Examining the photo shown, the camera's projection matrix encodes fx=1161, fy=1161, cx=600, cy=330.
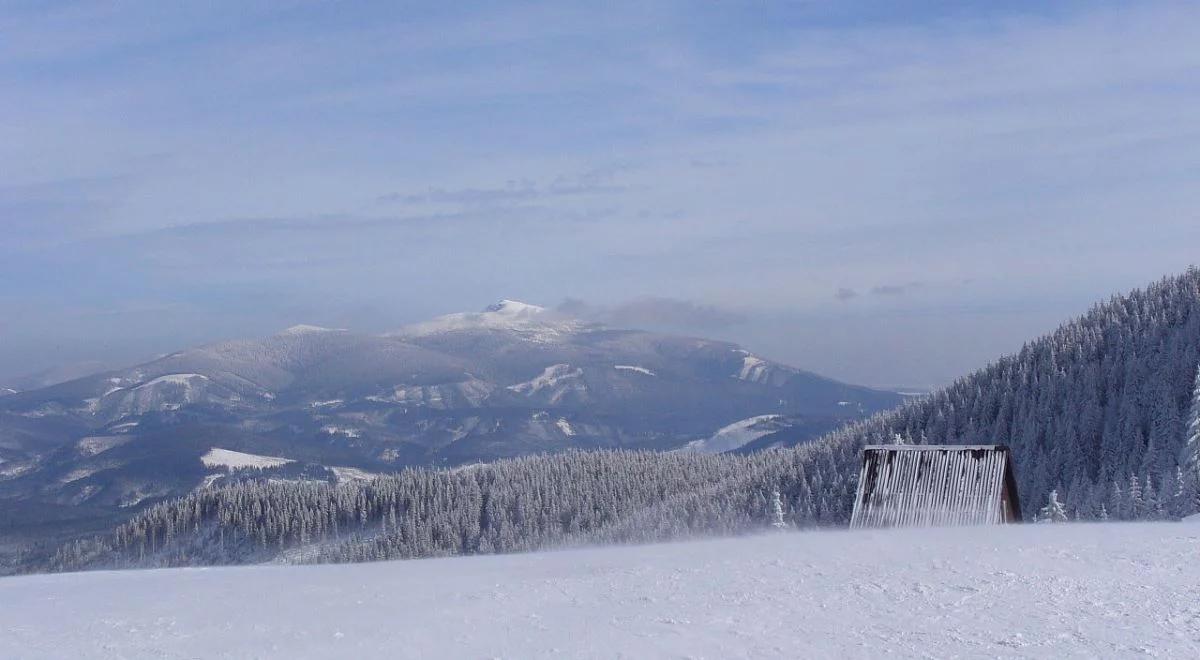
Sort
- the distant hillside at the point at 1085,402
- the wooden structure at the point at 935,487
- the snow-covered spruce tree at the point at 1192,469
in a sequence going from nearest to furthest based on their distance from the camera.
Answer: the snow-covered spruce tree at the point at 1192,469 < the wooden structure at the point at 935,487 < the distant hillside at the point at 1085,402

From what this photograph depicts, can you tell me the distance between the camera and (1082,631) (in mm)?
22328

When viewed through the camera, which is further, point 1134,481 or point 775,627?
point 1134,481

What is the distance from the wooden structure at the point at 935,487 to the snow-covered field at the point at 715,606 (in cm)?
914

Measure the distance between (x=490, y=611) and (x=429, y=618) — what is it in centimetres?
142

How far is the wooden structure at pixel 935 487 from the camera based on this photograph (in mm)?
46062

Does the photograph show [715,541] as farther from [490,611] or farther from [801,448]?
[801,448]

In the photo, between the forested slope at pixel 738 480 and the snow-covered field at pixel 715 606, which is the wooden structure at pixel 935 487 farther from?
the forested slope at pixel 738 480

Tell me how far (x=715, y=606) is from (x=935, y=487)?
2344cm

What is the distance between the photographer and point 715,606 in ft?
85.9

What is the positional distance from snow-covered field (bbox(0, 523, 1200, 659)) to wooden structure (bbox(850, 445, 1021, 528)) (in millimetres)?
9144

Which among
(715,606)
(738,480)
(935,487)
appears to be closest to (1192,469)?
(935,487)

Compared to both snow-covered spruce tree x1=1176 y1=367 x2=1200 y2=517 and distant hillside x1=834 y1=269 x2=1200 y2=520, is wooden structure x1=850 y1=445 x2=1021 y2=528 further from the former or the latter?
distant hillside x1=834 y1=269 x2=1200 y2=520

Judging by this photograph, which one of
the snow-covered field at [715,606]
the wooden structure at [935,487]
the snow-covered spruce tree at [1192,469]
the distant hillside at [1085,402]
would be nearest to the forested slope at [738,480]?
the distant hillside at [1085,402]

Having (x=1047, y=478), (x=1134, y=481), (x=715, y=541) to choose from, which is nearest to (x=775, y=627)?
(x=715, y=541)
